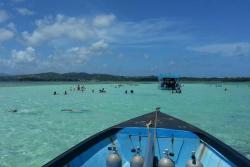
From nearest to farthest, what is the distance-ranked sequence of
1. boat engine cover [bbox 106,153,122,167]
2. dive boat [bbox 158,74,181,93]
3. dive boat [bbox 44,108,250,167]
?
dive boat [bbox 44,108,250,167], boat engine cover [bbox 106,153,122,167], dive boat [bbox 158,74,181,93]

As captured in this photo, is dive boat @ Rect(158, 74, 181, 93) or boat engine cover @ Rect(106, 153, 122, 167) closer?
boat engine cover @ Rect(106, 153, 122, 167)

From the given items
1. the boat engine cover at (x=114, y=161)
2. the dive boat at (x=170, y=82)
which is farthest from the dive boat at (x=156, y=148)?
the dive boat at (x=170, y=82)

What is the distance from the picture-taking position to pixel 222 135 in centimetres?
1522

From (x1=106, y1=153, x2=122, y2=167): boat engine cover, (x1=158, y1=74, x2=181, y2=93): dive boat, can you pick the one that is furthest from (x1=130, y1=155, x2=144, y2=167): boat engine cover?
(x1=158, y1=74, x2=181, y2=93): dive boat

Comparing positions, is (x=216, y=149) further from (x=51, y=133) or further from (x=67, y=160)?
(x=51, y=133)

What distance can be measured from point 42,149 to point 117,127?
548 cm

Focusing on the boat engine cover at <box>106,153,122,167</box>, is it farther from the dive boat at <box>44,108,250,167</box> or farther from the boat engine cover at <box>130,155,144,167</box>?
the boat engine cover at <box>130,155,144,167</box>

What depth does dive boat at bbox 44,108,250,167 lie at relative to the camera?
600 centimetres

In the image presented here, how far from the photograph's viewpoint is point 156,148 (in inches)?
308

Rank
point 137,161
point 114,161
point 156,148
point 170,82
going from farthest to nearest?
point 170,82 < point 156,148 < point 114,161 < point 137,161

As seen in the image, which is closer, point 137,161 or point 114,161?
point 137,161

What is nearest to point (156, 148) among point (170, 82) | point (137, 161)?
point (137, 161)

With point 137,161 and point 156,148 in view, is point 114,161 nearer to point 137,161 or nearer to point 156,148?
point 137,161

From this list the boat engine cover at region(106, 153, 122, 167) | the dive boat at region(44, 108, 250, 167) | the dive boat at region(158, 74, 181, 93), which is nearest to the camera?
the dive boat at region(44, 108, 250, 167)
